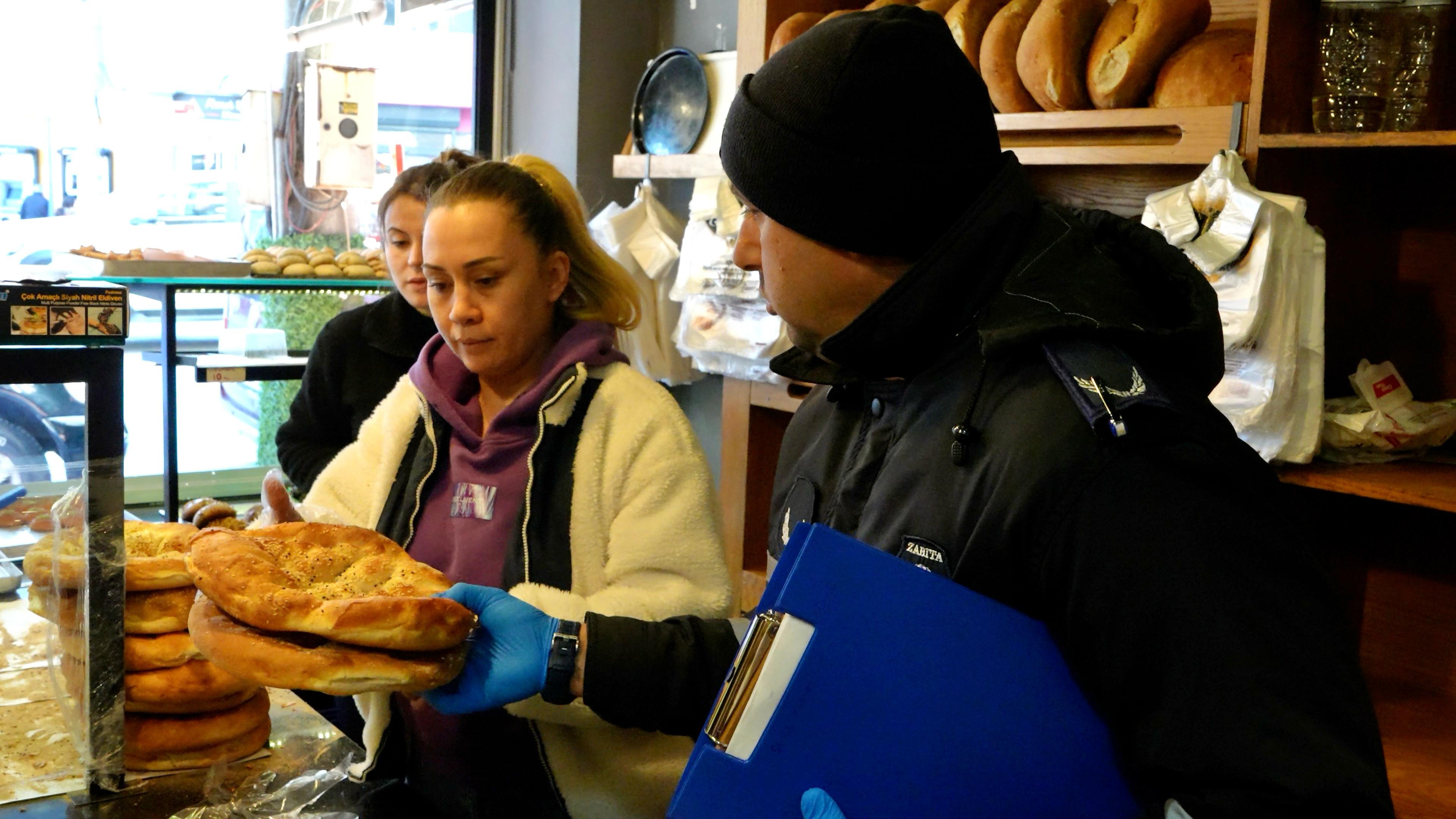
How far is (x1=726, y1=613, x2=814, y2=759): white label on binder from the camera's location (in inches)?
33.1

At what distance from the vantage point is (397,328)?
2.65 m

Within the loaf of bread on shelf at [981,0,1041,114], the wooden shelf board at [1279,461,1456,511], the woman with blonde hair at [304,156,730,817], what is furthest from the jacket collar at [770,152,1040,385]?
the loaf of bread on shelf at [981,0,1041,114]

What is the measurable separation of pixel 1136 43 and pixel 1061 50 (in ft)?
0.49

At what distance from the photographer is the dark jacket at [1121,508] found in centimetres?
77

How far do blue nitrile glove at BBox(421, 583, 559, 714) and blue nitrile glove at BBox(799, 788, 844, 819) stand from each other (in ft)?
1.42

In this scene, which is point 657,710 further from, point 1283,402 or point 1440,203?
point 1440,203

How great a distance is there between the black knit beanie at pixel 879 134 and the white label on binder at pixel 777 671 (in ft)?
1.09

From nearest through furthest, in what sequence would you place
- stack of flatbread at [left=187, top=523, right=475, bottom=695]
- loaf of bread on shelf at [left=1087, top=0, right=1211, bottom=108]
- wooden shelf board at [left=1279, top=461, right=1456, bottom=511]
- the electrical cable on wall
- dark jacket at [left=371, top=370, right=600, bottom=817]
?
stack of flatbread at [left=187, top=523, right=475, bottom=695] → dark jacket at [left=371, top=370, right=600, bottom=817] → wooden shelf board at [left=1279, top=461, right=1456, bottom=511] → loaf of bread on shelf at [left=1087, top=0, right=1211, bottom=108] → the electrical cable on wall

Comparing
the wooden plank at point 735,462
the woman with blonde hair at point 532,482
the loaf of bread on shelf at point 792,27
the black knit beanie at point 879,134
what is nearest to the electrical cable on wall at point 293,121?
the wooden plank at point 735,462

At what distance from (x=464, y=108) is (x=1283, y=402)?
331 cm

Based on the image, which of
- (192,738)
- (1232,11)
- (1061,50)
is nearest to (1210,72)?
(1061,50)

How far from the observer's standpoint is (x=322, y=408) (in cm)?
267

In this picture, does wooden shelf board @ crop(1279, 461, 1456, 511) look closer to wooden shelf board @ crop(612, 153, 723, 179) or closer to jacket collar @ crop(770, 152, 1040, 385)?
jacket collar @ crop(770, 152, 1040, 385)

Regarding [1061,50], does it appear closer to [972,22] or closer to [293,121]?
[972,22]
